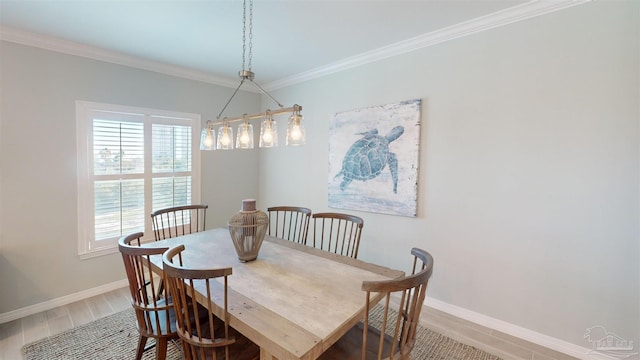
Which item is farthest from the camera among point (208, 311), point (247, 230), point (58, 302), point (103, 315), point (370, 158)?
point (370, 158)

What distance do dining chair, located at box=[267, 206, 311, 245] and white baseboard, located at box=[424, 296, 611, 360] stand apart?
140cm

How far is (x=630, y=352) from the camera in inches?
73.2

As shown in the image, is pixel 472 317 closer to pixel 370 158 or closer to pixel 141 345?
pixel 370 158

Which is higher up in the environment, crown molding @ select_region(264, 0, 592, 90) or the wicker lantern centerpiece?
crown molding @ select_region(264, 0, 592, 90)

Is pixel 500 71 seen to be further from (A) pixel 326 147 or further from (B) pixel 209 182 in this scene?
(B) pixel 209 182

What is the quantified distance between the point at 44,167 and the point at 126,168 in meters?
0.65

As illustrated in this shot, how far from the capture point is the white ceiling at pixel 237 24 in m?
2.08

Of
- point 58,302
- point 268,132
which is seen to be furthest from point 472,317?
point 58,302

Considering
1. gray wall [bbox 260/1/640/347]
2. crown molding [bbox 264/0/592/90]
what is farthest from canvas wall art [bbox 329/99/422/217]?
crown molding [bbox 264/0/592/90]

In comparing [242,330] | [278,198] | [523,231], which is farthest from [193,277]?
[278,198]

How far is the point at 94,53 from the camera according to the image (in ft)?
9.41

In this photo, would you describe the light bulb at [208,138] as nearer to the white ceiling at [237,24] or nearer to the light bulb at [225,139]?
the light bulb at [225,139]

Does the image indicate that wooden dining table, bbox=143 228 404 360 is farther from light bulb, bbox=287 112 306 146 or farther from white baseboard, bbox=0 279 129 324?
white baseboard, bbox=0 279 129 324

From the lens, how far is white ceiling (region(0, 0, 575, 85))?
Result: 208 cm
